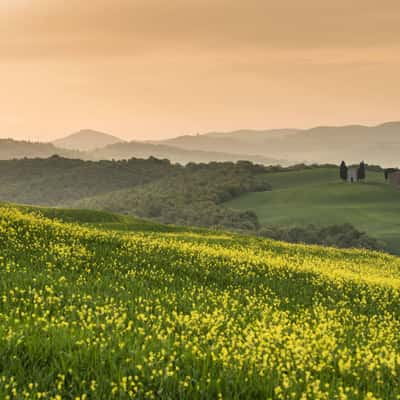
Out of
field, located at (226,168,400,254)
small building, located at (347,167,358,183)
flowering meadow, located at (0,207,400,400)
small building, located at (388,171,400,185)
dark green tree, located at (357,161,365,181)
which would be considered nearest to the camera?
flowering meadow, located at (0,207,400,400)

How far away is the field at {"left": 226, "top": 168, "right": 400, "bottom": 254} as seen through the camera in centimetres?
13177

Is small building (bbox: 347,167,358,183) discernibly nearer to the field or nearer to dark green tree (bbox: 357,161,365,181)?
dark green tree (bbox: 357,161,365,181)

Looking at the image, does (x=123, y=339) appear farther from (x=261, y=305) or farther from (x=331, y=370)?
(x=261, y=305)

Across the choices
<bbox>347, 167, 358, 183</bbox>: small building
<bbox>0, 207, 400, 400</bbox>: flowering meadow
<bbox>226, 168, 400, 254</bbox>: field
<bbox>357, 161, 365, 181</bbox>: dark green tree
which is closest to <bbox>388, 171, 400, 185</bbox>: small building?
<bbox>226, 168, 400, 254</bbox>: field

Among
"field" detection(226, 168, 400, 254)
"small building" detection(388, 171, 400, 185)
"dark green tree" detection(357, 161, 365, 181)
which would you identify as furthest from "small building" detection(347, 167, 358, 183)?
"small building" detection(388, 171, 400, 185)

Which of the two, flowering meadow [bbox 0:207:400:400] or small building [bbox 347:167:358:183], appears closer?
flowering meadow [bbox 0:207:400:400]

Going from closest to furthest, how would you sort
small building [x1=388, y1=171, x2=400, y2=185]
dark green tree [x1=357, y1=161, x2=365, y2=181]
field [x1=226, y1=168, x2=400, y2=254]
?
field [x1=226, y1=168, x2=400, y2=254], small building [x1=388, y1=171, x2=400, y2=185], dark green tree [x1=357, y1=161, x2=365, y2=181]

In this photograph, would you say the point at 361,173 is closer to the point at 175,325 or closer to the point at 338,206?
the point at 338,206

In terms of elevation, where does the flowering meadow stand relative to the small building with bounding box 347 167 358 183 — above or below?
below

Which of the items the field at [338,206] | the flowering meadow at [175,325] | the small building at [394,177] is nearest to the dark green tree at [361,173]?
the field at [338,206]

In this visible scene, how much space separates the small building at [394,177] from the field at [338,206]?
2.23 m

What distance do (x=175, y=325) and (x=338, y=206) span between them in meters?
149

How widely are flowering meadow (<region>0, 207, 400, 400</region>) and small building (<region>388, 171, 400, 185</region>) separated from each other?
15989cm

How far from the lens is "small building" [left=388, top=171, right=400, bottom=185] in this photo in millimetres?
176300
